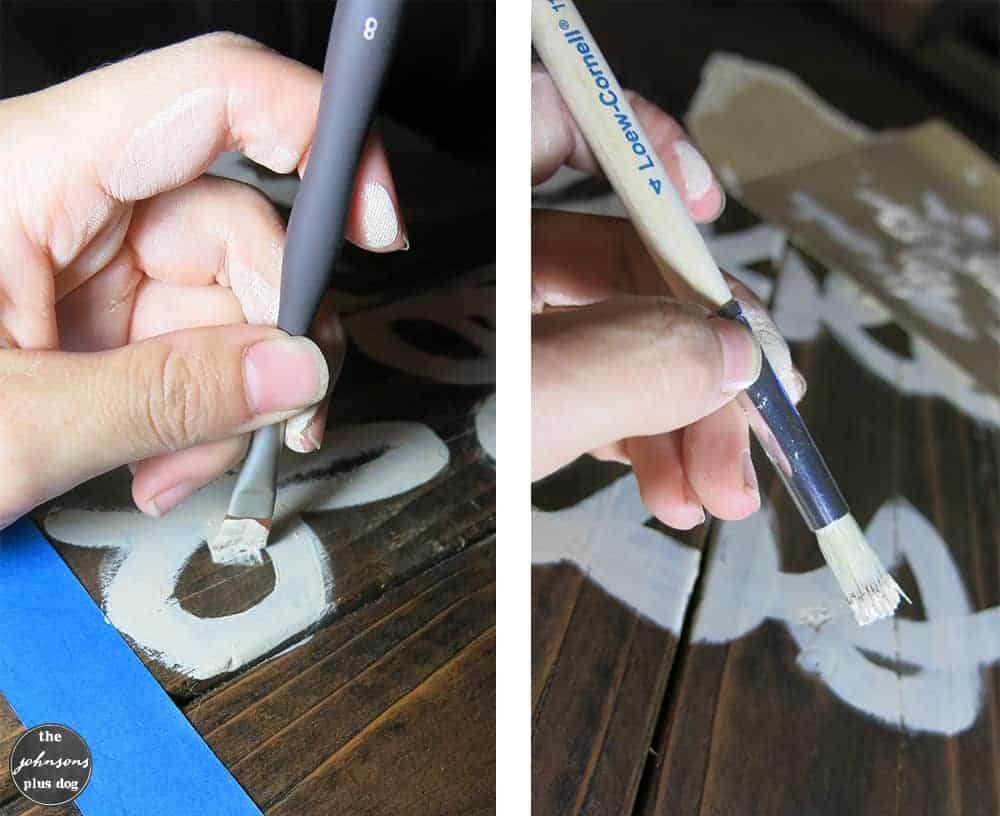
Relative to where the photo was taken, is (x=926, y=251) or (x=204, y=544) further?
(x=926, y=251)

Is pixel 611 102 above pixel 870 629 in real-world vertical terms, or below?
above

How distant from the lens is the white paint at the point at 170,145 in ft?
0.89

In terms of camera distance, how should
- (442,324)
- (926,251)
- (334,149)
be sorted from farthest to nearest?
1. (926,251)
2. (442,324)
3. (334,149)

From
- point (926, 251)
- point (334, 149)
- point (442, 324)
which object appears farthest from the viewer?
point (926, 251)

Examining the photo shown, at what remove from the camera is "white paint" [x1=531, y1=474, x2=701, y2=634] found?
0.29 m

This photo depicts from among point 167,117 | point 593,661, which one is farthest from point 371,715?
point 167,117

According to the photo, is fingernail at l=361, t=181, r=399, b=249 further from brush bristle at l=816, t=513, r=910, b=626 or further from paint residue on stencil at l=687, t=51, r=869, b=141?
paint residue on stencil at l=687, t=51, r=869, b=141

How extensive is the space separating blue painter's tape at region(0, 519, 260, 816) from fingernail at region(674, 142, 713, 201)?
0.20 m

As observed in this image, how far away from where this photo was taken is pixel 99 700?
0.25 metres

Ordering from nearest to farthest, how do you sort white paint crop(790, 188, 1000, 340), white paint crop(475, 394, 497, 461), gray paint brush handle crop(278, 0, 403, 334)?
1. gray paint brush handle crop(278, 0, 403, 334)
2. white paint crop(475, 394, 497, 461)
3. white paint crop(790, 188, 1000, 340)

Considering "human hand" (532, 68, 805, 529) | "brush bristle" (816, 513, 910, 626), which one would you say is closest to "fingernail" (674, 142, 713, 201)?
"human hand" (532, 68, 805, 529)

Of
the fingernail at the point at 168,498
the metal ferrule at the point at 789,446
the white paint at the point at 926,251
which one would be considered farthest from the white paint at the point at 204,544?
the white paint at the point at 926,251

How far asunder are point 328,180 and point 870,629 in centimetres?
19

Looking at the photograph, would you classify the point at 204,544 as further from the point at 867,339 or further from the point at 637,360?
the point at 867,339
